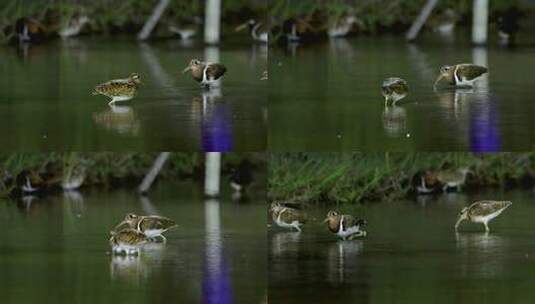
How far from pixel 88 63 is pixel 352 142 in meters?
1.60

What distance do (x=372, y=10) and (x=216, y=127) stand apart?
1153 mm

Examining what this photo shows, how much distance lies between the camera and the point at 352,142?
7.48 metres

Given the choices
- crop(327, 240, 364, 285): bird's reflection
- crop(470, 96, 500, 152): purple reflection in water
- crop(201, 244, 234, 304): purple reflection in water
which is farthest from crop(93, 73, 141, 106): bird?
crop(470, 96, 500, 152): purple reflection in water

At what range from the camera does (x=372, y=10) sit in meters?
7.76

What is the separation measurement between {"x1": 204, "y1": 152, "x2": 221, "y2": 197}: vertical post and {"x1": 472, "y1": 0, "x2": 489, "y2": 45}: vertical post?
5.40 ft

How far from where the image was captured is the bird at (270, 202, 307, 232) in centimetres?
750

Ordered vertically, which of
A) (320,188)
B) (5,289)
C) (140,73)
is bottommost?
(5,289)

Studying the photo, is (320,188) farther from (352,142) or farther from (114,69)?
(114,69)

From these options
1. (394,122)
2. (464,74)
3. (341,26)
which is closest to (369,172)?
(394,122)

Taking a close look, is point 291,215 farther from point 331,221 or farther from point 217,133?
point 217,133

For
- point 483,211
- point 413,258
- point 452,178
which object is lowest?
point 413,258

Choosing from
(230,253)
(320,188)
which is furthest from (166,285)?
(320,188)

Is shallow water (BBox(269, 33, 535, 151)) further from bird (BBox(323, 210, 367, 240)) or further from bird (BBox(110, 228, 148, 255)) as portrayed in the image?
bird (BBox(110, 228, 148, 255))

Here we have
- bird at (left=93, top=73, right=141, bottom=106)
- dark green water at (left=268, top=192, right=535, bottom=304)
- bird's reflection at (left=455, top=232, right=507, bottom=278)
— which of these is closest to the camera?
dark green water at (left=268, top=192, right=535, bottom=304)
